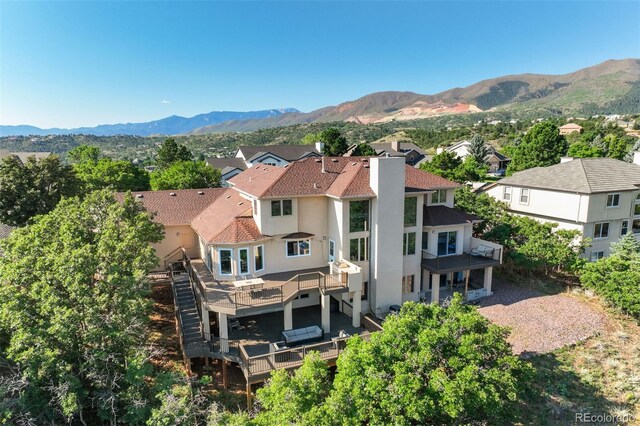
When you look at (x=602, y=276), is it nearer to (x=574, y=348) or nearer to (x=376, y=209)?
(x=574, y=348)

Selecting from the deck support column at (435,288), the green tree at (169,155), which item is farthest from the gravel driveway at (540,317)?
the green tree at (169,155)

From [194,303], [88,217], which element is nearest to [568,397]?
[194,303]

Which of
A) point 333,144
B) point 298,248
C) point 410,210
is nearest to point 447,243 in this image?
point 410,210

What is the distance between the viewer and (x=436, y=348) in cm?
1212

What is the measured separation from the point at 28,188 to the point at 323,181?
1909 cm

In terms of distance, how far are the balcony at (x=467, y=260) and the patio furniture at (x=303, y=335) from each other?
8391 millimetres

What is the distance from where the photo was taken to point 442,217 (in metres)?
24.6

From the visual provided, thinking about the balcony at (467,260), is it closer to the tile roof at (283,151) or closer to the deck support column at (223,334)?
the deck support column at (223,334)

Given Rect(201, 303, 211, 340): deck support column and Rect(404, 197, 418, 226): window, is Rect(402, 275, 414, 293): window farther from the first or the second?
Rect(201, 303, 211, 340): deck support column

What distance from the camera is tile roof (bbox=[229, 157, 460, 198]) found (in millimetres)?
20516

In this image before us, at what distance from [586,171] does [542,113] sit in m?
186

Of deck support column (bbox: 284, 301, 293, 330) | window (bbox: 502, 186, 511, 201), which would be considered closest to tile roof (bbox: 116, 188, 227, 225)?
deck support column (bbox: 284, 301, 293, 330)

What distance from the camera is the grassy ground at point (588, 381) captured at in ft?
49.8

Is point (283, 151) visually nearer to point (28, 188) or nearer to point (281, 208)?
point (28, 188)
